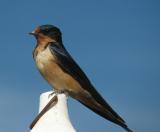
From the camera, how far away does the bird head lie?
459cm

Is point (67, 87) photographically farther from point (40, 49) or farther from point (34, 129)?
point (34, 129)

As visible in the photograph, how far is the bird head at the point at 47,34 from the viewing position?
181 inches

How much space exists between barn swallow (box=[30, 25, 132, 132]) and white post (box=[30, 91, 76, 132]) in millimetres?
1258

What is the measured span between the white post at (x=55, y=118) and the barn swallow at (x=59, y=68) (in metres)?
1.26

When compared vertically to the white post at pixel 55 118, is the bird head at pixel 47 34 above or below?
above

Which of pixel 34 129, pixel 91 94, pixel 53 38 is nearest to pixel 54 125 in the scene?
pixel 34 129

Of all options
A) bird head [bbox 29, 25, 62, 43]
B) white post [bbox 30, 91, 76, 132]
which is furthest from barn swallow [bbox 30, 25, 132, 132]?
white post [bbox 30, 91, 76, 132]

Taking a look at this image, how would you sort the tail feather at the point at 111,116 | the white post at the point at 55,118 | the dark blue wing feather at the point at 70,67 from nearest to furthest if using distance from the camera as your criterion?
the white post at the point at 55,118 < the tail feather at the point at 111,116 < the dark blue wing feather at the point at 70,67

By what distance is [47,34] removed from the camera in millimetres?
4660

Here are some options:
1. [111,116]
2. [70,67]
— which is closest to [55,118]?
[111,116]

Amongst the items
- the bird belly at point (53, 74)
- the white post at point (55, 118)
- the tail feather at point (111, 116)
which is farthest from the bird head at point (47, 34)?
the white post at point (55, 118)

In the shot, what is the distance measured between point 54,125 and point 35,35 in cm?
174

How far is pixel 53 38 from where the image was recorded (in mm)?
4762

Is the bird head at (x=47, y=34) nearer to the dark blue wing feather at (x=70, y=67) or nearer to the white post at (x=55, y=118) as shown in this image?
the dark blue wing feather at (x=70, y=67)
